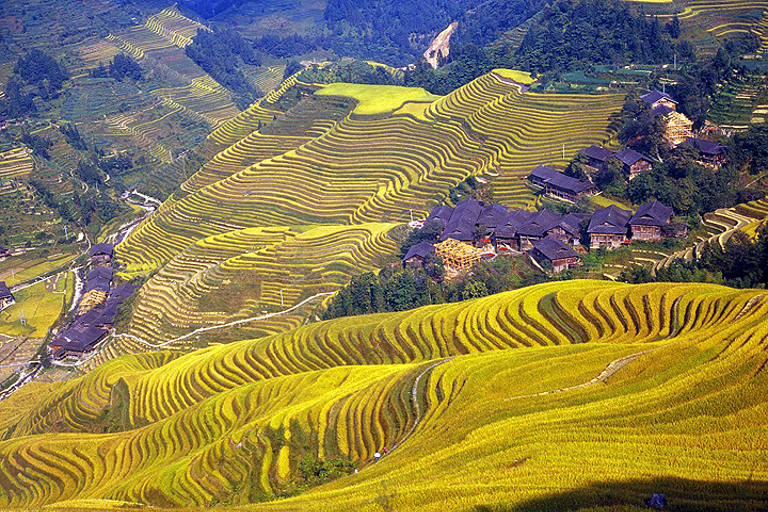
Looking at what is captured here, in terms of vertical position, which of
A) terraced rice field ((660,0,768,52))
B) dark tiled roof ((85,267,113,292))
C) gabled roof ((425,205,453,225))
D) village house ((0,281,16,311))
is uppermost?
terraced rice field ((660,0,768,52))

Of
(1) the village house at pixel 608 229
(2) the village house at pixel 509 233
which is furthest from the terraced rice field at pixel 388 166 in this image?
(1) the village house at pixel 608 229

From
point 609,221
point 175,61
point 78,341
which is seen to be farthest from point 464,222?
point 175,61

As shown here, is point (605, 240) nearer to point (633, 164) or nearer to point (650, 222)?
point (650, 222)

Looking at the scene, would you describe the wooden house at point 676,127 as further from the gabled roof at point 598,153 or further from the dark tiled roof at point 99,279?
the dark tiled roof at point 99,279

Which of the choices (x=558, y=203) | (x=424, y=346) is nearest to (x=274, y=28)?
(x=558, y=203)

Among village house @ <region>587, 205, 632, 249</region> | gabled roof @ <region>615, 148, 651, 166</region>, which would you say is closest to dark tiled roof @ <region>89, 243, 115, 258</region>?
village house @ <region>587, 205, 632, 249</region>

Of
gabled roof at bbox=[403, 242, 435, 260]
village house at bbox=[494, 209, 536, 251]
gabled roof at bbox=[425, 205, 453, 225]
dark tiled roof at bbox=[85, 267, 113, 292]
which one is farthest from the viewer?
dark tiled roof at bbox=[85, 267, 113, 292]

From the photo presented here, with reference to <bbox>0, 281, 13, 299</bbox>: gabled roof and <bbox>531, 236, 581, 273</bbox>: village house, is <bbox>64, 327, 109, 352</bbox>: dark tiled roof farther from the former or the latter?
<bbox>531, 236, 581, 273</bbox>: village house
